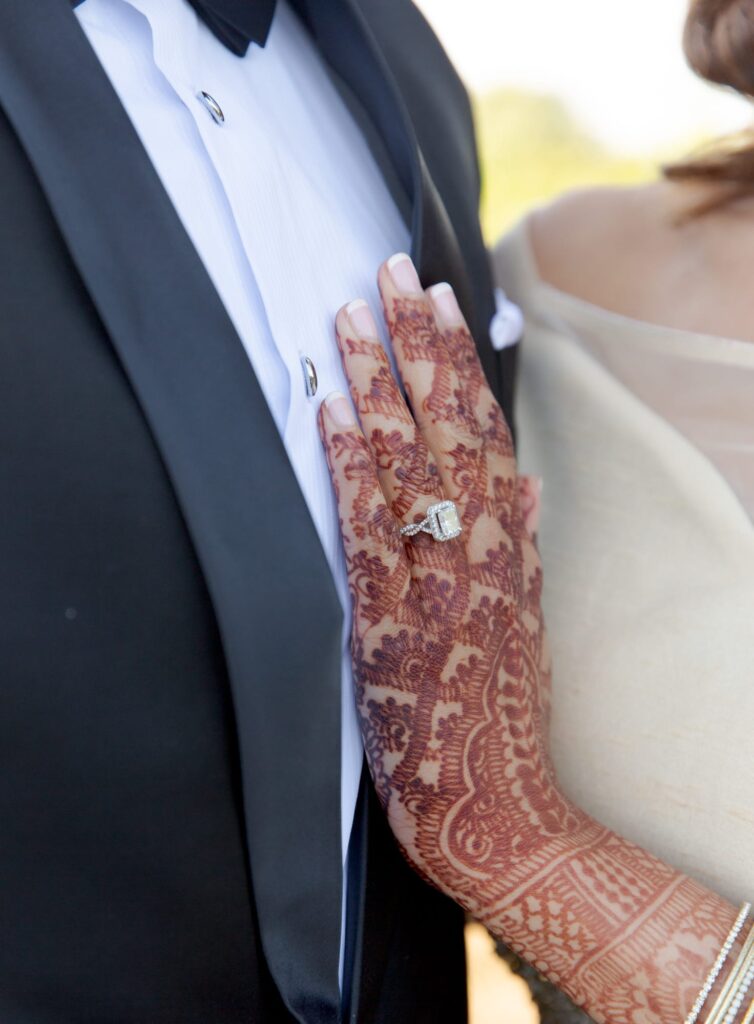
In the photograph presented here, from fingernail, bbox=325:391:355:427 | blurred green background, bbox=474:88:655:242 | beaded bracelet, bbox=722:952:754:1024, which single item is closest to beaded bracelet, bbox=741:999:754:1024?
beaded bracelet, bbox=722:952:754:1024

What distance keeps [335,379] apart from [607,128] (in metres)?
4.48

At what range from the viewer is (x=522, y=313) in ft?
3.62

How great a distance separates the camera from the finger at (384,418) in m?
0.72

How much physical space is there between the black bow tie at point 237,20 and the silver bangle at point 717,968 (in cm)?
78

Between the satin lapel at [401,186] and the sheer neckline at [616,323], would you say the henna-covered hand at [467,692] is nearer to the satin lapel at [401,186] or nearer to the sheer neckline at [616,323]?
the satin lapel at [401,186]

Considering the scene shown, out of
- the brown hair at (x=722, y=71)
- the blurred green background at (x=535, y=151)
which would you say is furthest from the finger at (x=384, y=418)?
the blurred green background at (x=535, y=151)

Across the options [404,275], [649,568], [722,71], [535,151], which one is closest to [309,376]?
[404,275]

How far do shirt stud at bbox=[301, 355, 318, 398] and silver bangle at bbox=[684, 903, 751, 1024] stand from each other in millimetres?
528

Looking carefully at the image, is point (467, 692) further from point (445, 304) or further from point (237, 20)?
point (237, 20)

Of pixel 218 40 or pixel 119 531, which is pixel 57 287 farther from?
pixel 218 40

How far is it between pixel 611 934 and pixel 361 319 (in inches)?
19.8

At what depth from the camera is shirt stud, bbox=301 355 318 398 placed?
2.26ft

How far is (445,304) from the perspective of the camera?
79 centimetres

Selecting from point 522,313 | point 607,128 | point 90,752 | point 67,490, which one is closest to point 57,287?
point 67,490
